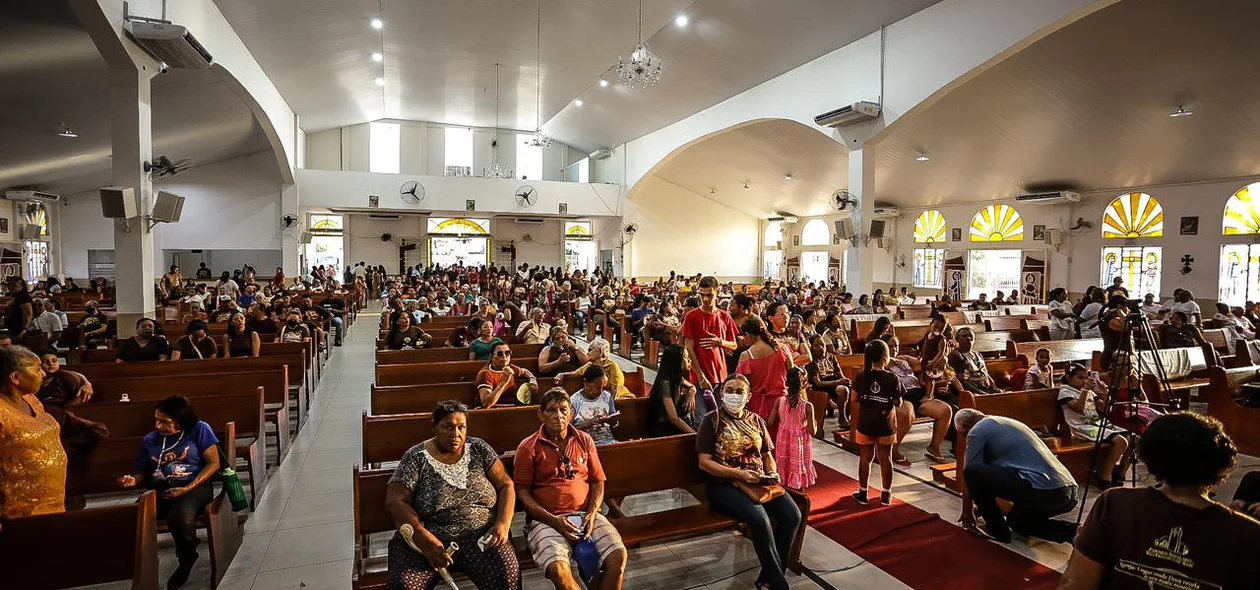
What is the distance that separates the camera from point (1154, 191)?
43.2ft

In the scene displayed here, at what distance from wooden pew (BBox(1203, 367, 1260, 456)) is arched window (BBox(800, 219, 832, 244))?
16.1m

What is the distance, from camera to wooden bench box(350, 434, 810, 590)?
284cm

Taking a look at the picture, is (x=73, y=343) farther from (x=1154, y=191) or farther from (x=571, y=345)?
(x=1154, y=191)

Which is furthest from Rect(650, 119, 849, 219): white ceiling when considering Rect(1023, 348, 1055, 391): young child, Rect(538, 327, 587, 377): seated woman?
Rect(538, 327, 587, 377): seated woman

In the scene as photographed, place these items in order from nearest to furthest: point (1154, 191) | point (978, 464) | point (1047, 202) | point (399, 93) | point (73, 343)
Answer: point (978, 464) < point (73, 343) < point (1154, 191) < point (1047, 202) < point (399, 93)

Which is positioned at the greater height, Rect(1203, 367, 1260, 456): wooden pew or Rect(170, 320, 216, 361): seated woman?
Rect(170, 320, 216, 361): seated woman

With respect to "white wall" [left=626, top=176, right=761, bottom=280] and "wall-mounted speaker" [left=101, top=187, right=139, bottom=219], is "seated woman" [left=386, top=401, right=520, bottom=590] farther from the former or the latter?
"white wall" [left=626, top=176, right=761, bottom=280]

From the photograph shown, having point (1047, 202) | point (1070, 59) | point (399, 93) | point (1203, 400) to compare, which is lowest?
point (1203, 400)

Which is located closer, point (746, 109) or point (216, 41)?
point (216, 41)

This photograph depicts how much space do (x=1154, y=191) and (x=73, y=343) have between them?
18819 mm

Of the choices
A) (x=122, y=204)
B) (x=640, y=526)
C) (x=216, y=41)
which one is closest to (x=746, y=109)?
(x=216, y=41)

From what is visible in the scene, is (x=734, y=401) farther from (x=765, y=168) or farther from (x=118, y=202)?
A: (x=765, y=168)

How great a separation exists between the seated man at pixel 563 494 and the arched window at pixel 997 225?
1620 centimetres

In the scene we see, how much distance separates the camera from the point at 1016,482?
342 centimetres
